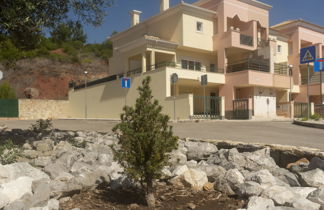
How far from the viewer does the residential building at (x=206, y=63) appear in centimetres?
2281

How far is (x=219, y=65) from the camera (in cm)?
2602

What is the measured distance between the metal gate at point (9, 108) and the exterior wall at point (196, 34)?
60.3ft

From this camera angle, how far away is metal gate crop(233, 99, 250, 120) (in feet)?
74.7

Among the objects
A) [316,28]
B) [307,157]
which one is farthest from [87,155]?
[316,28]

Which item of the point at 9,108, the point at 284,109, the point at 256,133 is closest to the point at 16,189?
the point at 256,133

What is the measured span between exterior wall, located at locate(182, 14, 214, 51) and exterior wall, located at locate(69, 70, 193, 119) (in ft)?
14.2

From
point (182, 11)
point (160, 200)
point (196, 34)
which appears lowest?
point (160, 200)

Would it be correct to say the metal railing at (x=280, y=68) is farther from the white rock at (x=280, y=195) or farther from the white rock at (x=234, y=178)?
the white rock at (x=280, y=195)

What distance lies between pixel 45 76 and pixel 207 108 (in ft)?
111

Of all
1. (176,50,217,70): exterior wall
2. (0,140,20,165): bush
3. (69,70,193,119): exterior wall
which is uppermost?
(176,50,217,70): exterior wall

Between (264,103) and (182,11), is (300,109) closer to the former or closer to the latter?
(264,103)

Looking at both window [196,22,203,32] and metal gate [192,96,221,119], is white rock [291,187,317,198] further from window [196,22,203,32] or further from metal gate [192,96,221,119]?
window [196,22,203,32]

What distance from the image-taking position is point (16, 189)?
3447mm

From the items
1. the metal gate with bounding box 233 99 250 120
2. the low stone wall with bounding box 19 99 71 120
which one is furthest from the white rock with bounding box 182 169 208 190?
the low stone wall with bounding box 19 99 71 120
